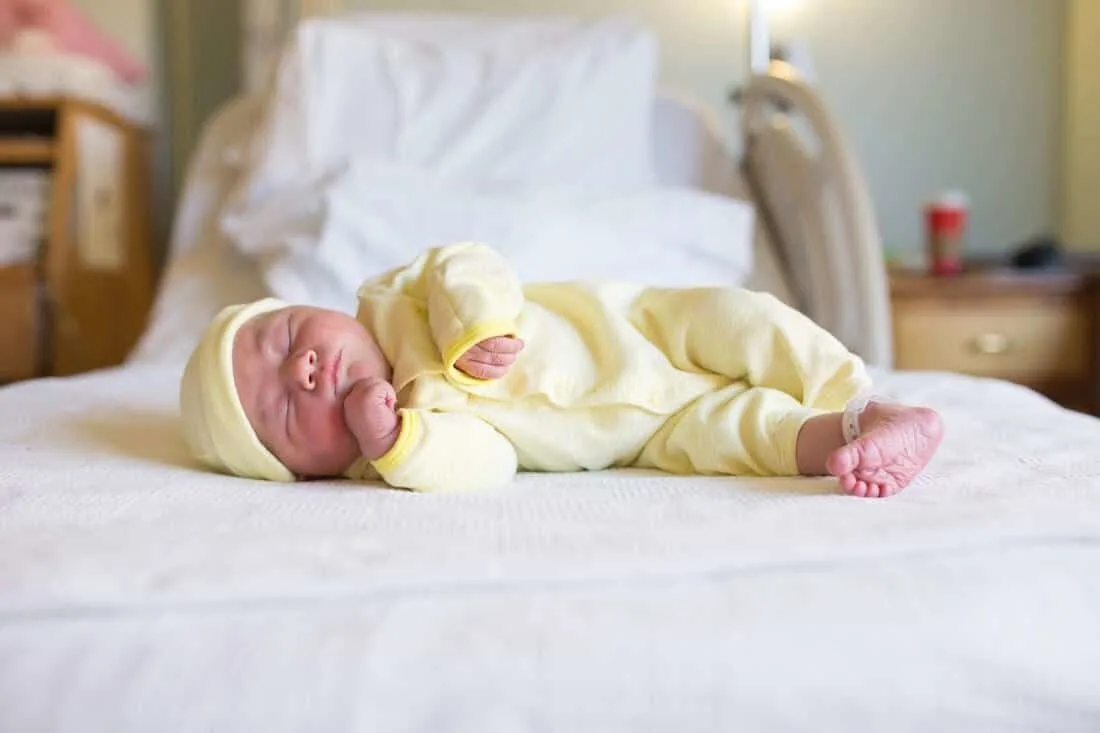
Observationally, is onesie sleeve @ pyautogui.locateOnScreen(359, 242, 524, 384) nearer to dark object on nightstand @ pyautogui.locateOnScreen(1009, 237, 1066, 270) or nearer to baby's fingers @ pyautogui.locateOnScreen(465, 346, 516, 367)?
baby's fingers @ pyautogui.locateOnScreen(465, 346, 516, 367)

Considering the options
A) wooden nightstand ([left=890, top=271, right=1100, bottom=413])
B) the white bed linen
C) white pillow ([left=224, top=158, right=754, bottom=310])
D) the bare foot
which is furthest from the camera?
wooden nightstand ([left=890, top=271, right=1100, bottom=413])

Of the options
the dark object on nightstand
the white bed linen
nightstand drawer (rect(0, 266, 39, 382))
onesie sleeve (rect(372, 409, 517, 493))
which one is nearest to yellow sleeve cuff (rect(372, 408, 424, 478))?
onesie sleeve (rect(372, 409, 517, 493))

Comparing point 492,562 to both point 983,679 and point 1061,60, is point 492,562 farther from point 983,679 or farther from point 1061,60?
point 1061,60

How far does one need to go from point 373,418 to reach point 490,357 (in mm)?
107

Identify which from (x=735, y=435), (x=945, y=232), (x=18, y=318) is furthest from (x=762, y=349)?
(x=18, y=318)

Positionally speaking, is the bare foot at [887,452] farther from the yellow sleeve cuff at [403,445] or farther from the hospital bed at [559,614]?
the yellow sleeve cuff at [403,445]

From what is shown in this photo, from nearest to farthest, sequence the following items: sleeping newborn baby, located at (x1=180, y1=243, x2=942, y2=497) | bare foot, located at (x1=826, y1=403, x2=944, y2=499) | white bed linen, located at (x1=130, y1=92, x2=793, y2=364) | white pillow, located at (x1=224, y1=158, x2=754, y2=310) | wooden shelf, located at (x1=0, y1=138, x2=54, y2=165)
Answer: bare foot, located at (x1=826, y1=403, x2=944, y2=499), sleeping newborn baby, located at (x1=180, y1=243, x2=942, y2=497), white pillow, located at (x1=224, y1=158, x2=754, y2=310), white bed linen, located at (x1=130, y1=92, x2=793, y2=364), wooden shelf, located at (x1=0, y1=138, x2=54, y2=165)

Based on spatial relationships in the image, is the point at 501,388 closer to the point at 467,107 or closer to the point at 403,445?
the point at 403,445

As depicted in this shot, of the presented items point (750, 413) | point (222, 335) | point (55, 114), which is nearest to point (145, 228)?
point (55, 114)

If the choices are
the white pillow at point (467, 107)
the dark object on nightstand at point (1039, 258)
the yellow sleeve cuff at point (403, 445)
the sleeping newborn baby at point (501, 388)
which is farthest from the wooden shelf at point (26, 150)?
the dark object on nightstand at point (1039, 258)

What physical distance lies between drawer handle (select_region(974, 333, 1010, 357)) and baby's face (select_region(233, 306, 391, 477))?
4.13ft

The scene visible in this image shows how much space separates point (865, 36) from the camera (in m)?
2.31

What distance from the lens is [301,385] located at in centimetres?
87

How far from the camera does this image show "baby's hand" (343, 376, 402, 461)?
2.71 ft
